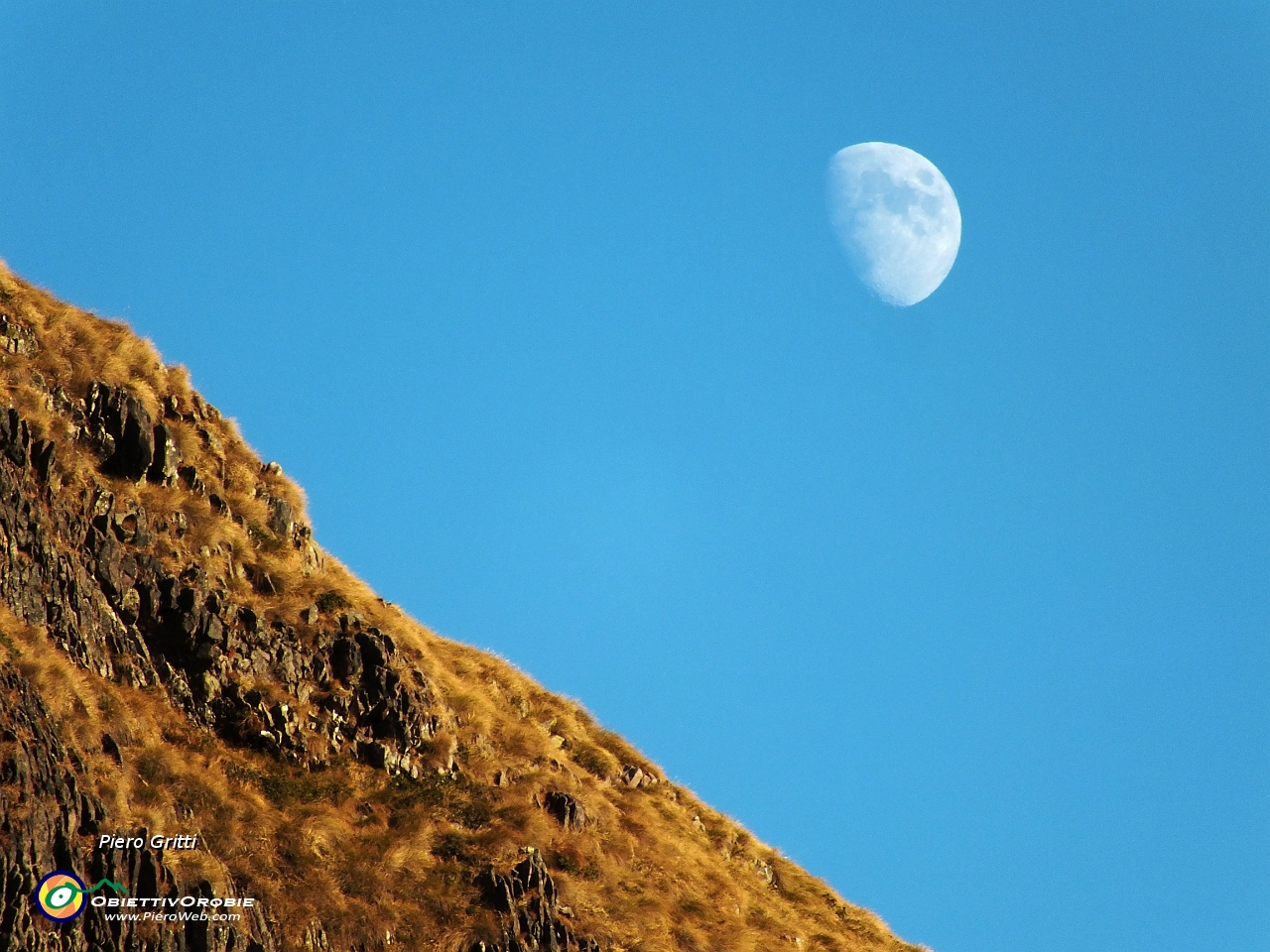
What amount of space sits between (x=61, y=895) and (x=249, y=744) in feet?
30.5

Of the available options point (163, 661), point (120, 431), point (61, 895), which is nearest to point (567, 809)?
point (163, 661)

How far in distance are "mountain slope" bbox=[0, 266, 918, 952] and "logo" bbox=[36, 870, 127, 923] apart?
0.18m

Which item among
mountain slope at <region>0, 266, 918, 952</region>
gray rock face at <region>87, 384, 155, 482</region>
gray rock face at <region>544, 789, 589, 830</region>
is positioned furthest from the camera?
gray rock face at <region>544, 789, 589, 830</region>

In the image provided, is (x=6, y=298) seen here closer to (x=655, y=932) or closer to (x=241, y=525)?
(x=241, y=525)

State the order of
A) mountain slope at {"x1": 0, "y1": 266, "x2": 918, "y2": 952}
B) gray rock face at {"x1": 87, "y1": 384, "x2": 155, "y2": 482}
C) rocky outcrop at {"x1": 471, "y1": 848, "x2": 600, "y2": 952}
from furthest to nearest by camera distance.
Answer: gray rock face at {"x1": 87, "y1": 384, "x2": 155, "y2": 482}, rocky outcrop at {"x1": 471, "y1": 848, "x2": 600, "y2": 952}, mountain slope at {"x1": 0, "y1": 266, "x2": 918, "y2": 952}

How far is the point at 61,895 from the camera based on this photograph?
69.4 ft

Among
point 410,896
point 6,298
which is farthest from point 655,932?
point 6,298

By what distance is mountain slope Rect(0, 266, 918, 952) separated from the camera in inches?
952

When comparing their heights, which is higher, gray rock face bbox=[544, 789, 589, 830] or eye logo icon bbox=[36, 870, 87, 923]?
gray rock face bbox=[544, 789, 589, 830]

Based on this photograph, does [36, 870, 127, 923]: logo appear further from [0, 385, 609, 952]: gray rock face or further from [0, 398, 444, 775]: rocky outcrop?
[0, 398, 444, 775]: rocky outcrop

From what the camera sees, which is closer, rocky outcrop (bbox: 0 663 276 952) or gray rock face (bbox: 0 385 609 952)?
rocky outcrop (bbox: 0 663 276 952)

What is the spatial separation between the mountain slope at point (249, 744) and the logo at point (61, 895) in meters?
0.18

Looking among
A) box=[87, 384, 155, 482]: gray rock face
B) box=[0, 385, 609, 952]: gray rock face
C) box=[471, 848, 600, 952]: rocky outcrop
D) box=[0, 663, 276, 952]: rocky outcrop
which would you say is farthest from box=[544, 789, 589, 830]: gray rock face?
box=[87, 384, 155, 482]: gray rock face

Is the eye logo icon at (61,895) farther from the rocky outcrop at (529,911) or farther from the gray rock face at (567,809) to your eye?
the gray rock face at (567,809)
